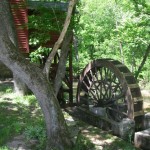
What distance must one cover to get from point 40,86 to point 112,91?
5.33m

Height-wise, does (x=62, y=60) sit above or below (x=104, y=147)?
above

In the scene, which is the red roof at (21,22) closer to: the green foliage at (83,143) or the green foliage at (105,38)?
the green foliage at (83,143)

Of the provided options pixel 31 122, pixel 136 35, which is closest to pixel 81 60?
pixel 136 35

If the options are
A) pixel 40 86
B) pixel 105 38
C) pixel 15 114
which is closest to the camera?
pixel 40 86

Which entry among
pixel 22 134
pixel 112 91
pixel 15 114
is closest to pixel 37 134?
pixel 22 134

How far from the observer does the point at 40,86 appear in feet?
24.0

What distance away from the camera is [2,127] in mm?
9250

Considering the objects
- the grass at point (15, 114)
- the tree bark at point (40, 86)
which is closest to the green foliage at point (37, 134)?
the grass at point (15, 114)

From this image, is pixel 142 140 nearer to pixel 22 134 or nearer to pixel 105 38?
pixel 22 134

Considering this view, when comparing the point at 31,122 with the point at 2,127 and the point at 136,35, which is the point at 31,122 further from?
the point at 136,35

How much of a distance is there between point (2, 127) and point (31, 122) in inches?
35.9

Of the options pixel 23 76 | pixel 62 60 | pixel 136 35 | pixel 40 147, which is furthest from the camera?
pixel 136 35

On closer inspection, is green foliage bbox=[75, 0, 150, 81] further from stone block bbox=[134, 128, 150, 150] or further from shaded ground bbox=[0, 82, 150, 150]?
stone block bbox=[134, 128, 150, 150]

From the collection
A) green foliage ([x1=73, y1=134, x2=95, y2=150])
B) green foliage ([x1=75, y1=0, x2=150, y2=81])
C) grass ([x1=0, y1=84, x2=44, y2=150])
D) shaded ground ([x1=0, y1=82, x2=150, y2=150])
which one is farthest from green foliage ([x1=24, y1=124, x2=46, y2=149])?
green foliage ([x1=75, y1=0, x2=150, y2=81])
